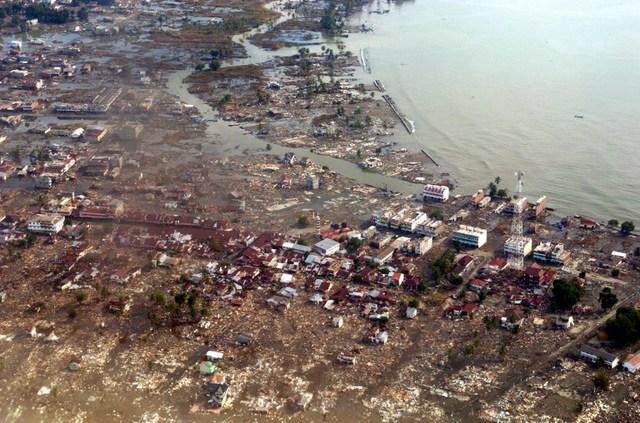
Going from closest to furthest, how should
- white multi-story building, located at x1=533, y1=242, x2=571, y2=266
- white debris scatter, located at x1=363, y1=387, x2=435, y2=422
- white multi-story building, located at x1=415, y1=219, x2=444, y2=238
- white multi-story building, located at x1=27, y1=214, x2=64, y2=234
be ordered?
1. white debris scatter, located at x1=363, y1=387, x2=435, y2=422
2. white multi-story building, located at x1=533, y1=242, x2=571, y2=266
3. white multi-story building, located at x1=27, y1=214, x2=64, y2=234
4. white multi-story building, located at x1=415, y1=219, x2=444, y2=238

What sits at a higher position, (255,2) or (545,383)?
(255,2)

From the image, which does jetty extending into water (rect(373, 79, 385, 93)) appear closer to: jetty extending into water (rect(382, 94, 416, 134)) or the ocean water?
the ocean water

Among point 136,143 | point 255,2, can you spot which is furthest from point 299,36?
point 136,143

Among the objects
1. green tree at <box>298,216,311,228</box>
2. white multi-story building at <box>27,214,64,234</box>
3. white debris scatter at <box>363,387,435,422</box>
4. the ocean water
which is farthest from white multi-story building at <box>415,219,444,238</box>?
white multi-story building at <box>27,214,64,234</box>

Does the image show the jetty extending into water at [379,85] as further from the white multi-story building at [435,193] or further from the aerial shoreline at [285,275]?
the white multi-story building at [435,193]

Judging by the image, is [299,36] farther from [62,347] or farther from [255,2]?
[62,347]

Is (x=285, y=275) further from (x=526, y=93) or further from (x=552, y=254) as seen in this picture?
(x=526, y=93)

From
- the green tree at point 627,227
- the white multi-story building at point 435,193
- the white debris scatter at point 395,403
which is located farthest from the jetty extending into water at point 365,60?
the white debris scatter at point 395,403
